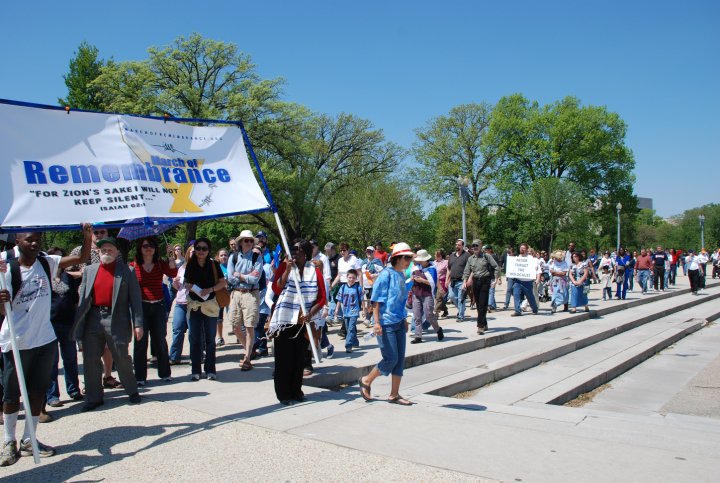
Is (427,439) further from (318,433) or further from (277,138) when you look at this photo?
(277,138)

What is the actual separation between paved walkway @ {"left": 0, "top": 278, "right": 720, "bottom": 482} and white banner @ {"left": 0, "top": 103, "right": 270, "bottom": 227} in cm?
199

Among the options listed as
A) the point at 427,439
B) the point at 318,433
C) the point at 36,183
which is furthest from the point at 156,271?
the point at 427,439

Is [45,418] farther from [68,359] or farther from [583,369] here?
[583,369]

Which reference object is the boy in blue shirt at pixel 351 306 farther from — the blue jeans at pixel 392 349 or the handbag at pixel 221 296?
the blue jeans at pixel 392 349

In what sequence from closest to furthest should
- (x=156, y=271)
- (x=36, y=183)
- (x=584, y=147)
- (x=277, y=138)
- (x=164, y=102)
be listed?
(x=36, y=183), (x=156, y=271), (x=164, y=102), (x=277, y=138), (x=584, y=147)

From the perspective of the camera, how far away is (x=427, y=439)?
4.88 metres

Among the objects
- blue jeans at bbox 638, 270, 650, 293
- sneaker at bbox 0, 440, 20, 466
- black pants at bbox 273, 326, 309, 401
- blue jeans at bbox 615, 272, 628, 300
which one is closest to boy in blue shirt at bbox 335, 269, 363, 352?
black pants at bbox 273, 326, 309, 401

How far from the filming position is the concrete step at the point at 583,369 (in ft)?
24.8

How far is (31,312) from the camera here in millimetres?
4691

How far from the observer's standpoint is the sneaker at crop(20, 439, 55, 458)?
4.57 m

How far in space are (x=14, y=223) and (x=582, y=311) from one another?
45.7 ft

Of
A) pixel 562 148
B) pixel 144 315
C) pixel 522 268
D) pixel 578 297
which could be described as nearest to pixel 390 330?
pixel 144 315

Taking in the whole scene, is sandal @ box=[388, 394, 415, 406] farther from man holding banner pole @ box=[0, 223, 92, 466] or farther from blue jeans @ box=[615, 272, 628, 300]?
blue jeans @ box=[615, 272, 628, 300]

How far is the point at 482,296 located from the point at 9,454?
337 inches
